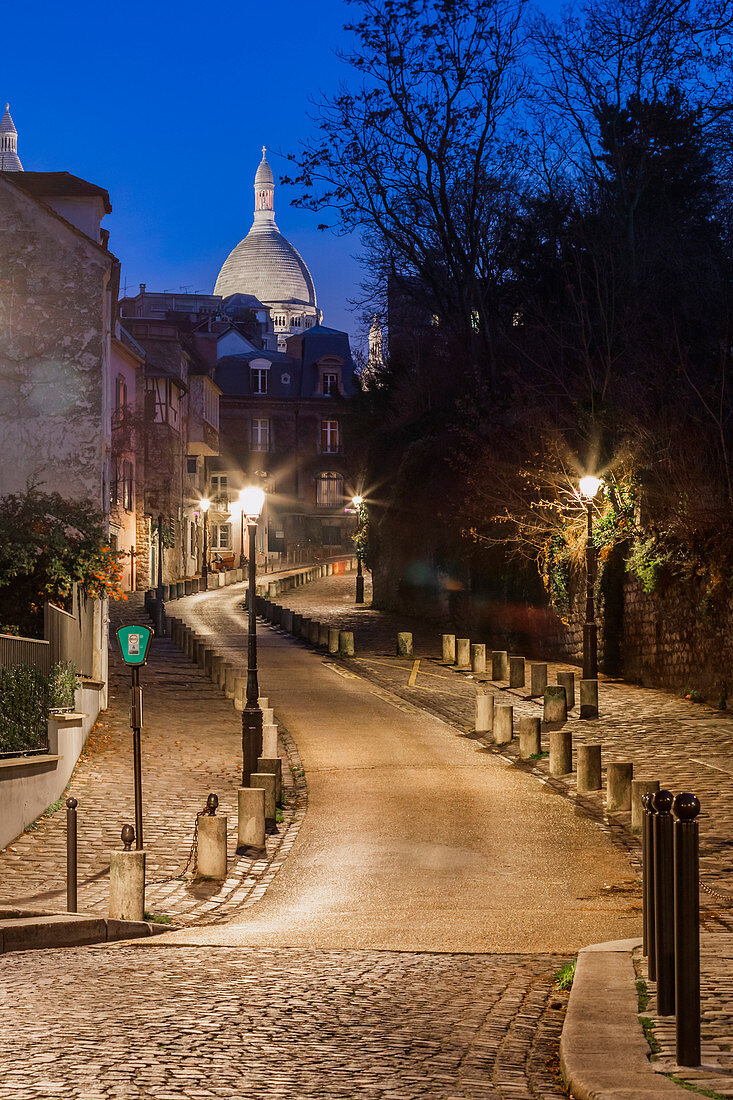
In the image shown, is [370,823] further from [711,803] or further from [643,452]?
[643,452]

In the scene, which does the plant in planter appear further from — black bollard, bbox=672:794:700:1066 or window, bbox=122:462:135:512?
window, bbox=122:462:135:512

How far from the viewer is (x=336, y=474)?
278 ft

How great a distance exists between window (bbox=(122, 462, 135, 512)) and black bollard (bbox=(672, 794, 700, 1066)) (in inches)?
1884

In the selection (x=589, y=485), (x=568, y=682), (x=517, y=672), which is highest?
(x=589, y=485)

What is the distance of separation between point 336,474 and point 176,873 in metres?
73.1

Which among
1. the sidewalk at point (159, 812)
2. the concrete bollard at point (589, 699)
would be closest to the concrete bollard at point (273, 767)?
the sidewalk at point (159, 812)

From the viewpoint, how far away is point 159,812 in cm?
1451

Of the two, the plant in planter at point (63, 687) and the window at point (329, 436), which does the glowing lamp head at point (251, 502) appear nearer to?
the plant in planter at point (63, 687)

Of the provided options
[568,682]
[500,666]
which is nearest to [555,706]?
→ [568,682]

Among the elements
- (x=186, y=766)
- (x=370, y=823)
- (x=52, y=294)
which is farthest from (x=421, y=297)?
(x=370, y=823)

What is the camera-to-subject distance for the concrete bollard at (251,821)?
13.1 meters

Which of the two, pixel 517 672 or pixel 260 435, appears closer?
pixel 517 672

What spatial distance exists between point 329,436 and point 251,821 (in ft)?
235

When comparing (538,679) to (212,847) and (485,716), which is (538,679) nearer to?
(485,716)
